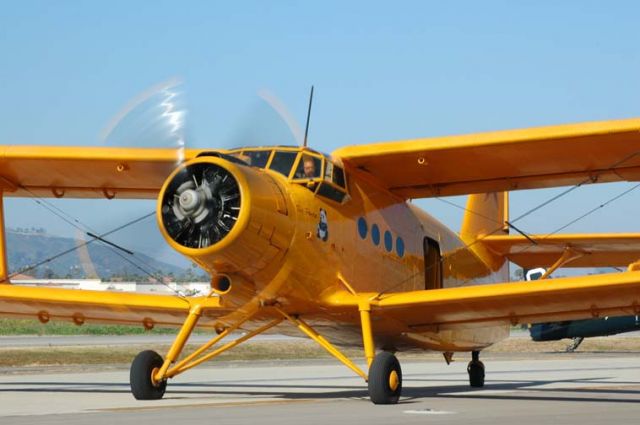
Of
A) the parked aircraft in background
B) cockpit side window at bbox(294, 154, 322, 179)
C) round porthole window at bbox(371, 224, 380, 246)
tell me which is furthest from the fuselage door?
the parked aircraft in background

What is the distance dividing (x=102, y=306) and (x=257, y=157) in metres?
3.55

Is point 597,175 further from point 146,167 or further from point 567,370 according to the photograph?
point 567,370

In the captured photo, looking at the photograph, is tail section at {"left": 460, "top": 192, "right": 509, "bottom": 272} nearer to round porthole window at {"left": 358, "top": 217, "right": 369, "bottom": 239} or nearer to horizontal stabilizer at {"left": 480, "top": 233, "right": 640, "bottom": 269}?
horizontal stabilizer at {"left": 480, "top": 233, "right": 640, "bottom": 269}

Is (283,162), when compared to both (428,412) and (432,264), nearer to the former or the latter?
(428,412)

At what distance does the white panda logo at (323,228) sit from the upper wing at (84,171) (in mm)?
2165

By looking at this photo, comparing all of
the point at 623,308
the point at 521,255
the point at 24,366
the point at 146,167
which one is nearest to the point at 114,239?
the point at 146,167

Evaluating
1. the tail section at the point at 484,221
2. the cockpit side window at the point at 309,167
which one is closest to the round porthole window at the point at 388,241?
the cockpit side window at the point at 309,167

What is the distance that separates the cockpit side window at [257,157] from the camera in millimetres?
13422

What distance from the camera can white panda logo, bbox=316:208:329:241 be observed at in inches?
532

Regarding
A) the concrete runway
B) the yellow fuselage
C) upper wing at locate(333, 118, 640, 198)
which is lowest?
the concrete runway

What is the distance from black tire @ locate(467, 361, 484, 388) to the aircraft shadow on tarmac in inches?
7.0

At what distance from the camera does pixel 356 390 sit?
54.1 ft

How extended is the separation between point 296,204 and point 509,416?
12.8 feet

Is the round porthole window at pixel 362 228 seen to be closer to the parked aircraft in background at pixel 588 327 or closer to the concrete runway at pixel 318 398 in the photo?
the concrete runway at pixel 318 398
